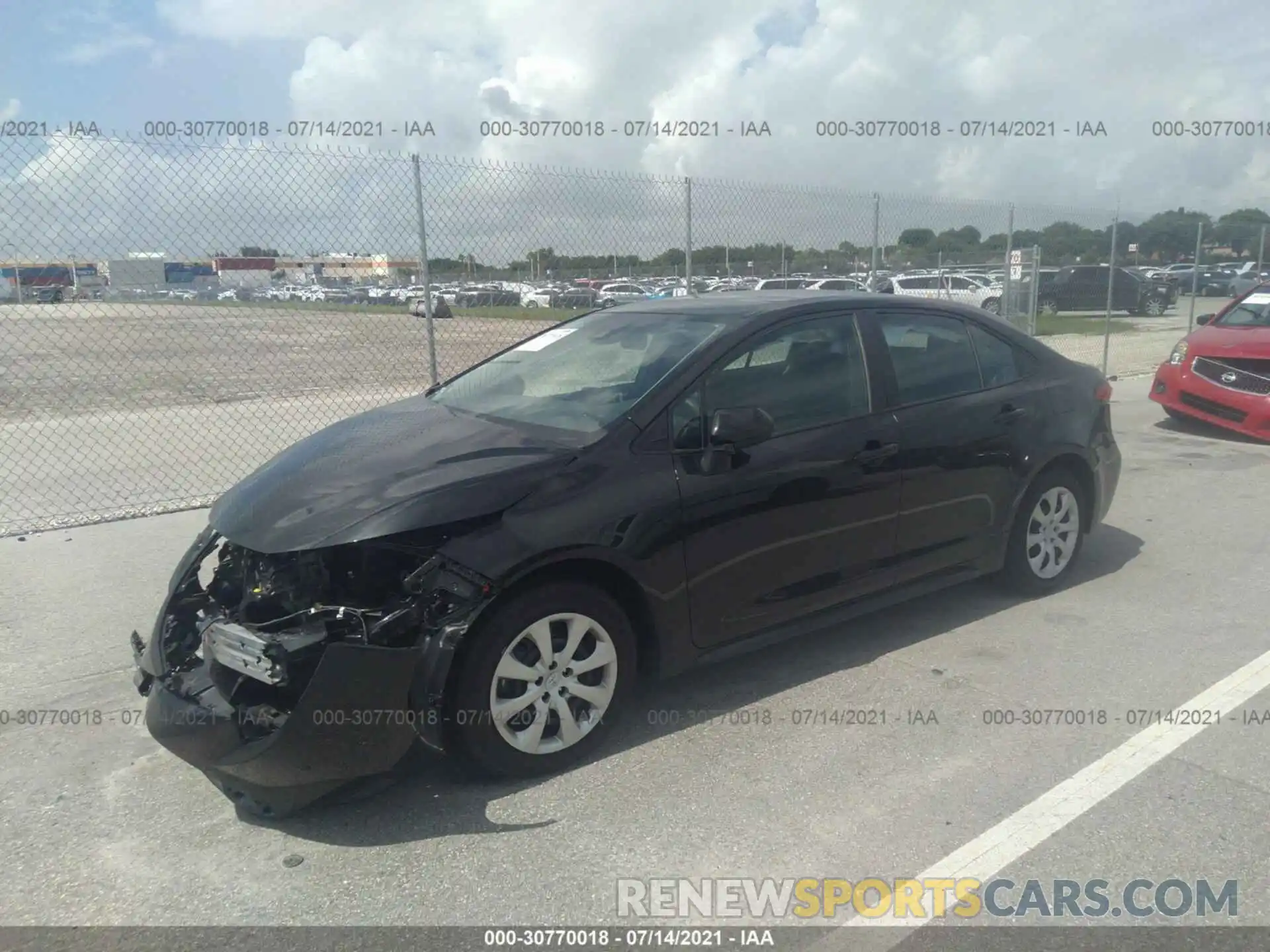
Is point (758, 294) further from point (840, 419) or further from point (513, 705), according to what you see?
point (513, 705)

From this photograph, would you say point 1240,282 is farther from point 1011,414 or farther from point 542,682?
point 542,682

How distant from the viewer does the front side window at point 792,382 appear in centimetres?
395

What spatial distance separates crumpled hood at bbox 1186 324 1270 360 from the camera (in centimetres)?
928

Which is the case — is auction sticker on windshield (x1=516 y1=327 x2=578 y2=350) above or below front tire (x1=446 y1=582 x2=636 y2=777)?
above

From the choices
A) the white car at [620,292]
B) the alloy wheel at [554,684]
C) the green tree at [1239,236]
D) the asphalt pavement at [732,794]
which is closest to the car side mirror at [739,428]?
the alloy wheel at [554,684]

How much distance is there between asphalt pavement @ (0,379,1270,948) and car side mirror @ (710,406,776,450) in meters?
1.12

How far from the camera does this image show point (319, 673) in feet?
9.70

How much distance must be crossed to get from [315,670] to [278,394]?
11.5 metres

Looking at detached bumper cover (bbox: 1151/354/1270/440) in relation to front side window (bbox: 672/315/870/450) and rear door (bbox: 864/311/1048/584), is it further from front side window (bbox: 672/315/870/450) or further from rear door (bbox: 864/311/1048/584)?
front side window (bbox: 672/315/870/450)

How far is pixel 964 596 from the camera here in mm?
5336

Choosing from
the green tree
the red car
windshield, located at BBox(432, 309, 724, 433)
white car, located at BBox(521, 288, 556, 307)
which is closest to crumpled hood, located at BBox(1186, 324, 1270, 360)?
the red car

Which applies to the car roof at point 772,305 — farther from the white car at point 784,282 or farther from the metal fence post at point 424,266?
the white car at point 784,282

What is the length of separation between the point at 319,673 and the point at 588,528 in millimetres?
1027

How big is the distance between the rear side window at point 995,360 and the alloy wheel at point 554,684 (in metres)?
2.63
